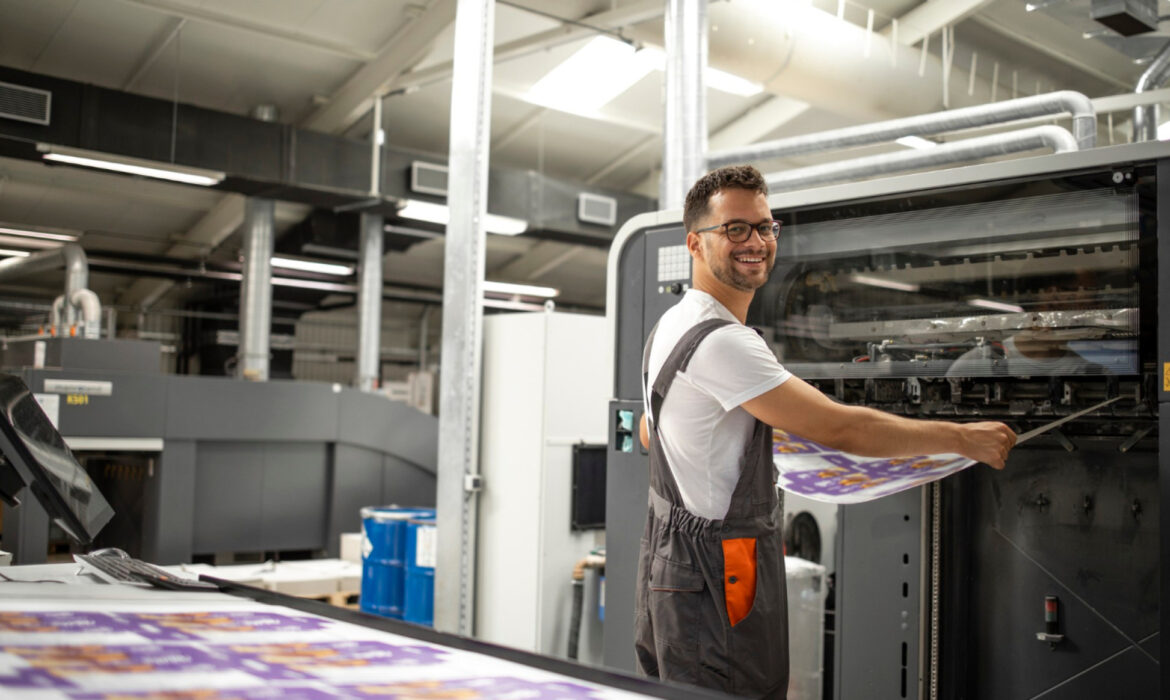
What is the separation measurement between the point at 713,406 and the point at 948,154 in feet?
6.50

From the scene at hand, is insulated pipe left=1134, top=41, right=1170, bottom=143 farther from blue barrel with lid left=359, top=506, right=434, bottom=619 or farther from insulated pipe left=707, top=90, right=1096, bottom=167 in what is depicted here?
blue barrel with lid left=359, top=506, right=434, bottom=619

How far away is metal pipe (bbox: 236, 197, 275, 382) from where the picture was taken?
8.05 m

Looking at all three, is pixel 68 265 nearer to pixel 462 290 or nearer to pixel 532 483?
pixel 462 290

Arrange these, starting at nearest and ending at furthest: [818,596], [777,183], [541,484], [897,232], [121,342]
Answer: [897,232]
[818,596]
[777,183]
[541,484]
[121,342]

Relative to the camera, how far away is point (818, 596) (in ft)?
10.1

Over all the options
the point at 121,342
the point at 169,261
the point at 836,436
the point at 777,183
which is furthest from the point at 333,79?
the point at 836,436

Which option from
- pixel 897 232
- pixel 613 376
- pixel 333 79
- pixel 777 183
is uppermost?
pixel 333 79

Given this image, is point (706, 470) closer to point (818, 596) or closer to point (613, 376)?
point (613, 376)

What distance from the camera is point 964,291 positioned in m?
2.29

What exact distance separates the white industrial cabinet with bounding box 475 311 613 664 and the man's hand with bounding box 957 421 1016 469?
2.29 metres

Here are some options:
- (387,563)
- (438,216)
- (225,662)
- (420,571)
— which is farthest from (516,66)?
(225,662)

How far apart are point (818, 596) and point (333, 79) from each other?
20.7 feet

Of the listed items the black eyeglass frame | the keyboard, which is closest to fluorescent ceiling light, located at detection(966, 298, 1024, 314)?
the black eyeglass frame

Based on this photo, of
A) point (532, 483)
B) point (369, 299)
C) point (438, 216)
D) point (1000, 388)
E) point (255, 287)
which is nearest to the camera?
point (1000, 388)
